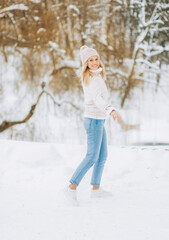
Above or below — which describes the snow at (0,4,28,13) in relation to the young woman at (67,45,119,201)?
above

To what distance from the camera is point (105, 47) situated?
3371mm

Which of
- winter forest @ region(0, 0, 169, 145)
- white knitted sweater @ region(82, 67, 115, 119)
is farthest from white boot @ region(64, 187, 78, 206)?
winter forest @ region(0, 0, 169, 145)

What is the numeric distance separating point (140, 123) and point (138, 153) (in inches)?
16.2

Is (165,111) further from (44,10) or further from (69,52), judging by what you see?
(44,10)

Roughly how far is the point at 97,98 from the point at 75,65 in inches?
53.7

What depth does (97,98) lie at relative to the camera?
86.4 inches

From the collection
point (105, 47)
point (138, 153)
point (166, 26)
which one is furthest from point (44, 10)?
point (138, 153)

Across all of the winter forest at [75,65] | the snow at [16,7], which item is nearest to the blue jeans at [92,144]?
the winter forest at [75,65]

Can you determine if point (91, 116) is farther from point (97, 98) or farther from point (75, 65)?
point (75, 65)

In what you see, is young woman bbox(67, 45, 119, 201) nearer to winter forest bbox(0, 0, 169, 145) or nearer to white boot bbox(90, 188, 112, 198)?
white boot bbox(90, 188, 112, 198)

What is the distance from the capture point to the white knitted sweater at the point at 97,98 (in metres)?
2.18

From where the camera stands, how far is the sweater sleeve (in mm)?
2178

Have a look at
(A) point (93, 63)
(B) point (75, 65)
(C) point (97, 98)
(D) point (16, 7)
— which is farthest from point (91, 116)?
(D) point (16, 7)

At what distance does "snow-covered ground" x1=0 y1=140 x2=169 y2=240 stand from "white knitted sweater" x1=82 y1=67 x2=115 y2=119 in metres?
0.71
